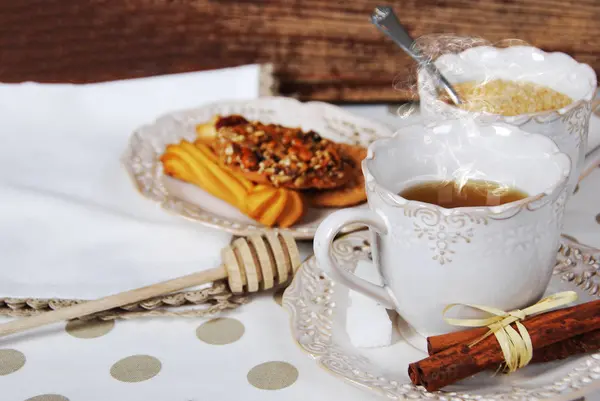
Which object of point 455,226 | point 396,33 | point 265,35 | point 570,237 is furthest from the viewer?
point 265,35

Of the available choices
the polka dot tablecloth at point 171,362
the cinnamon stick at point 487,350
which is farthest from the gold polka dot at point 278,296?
the cinnamon stick at point 487,350

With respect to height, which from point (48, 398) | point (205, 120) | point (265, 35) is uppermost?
point (265, 35)

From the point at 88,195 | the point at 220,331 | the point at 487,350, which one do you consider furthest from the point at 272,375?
the point at 88,195

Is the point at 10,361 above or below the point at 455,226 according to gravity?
below

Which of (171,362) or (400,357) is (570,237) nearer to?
(400,357)

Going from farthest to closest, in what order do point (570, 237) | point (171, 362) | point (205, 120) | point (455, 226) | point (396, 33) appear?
point (205, 120), point (396, 33), point (570, 237), point (171, 362), point (455, 226)

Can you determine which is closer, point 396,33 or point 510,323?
point 510,323

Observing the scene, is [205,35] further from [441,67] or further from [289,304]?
[289,304]
